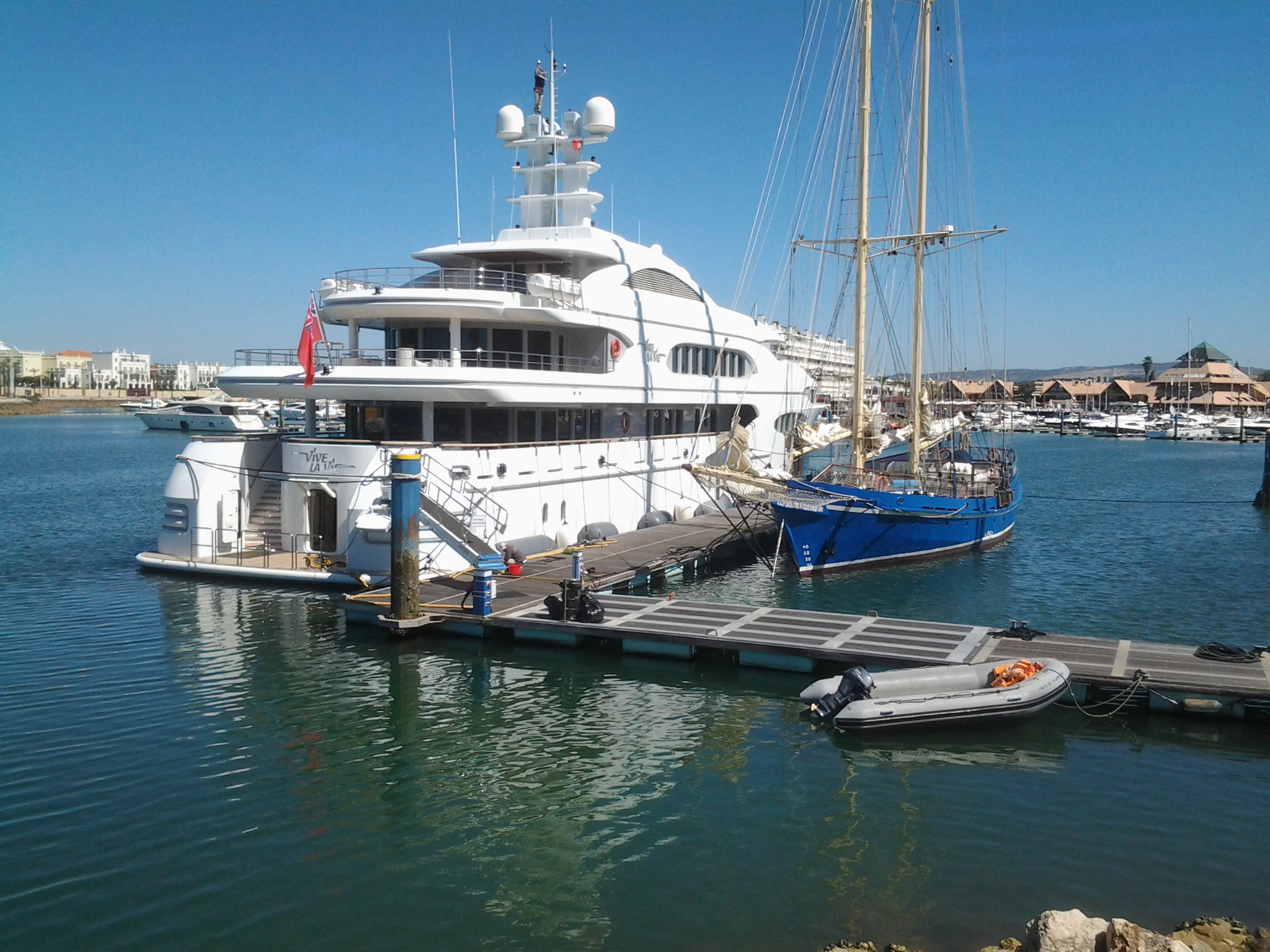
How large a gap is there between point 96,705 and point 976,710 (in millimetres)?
13994

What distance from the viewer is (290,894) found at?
9.87m

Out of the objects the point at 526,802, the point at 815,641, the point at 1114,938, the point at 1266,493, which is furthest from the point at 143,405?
the point at 1114,938

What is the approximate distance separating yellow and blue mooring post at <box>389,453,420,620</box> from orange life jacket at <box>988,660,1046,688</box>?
1091 centimetres

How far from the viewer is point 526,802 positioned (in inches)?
480

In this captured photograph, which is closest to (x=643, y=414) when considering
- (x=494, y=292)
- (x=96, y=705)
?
(x=494, y=292)

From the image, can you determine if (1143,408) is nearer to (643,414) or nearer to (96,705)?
(643,414)

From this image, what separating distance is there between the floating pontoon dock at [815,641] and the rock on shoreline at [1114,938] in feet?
21.2

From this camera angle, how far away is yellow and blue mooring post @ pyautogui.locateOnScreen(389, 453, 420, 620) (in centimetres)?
1898

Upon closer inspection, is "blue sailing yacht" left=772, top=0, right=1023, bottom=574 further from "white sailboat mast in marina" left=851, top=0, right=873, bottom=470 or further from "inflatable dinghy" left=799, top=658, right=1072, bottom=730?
"inflatable dinghy" left=799, top=658, right=1072, bottom=730

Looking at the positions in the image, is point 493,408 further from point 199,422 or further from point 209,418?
point 199,422

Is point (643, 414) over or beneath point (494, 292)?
beneath

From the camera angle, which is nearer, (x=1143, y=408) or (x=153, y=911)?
(x=153, y=911)

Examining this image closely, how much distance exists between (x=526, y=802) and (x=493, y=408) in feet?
49.5

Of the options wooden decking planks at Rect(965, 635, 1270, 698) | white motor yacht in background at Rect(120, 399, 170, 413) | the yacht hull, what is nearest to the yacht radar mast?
wooden decking planks at Rect(965, 635, 1270, 698)
